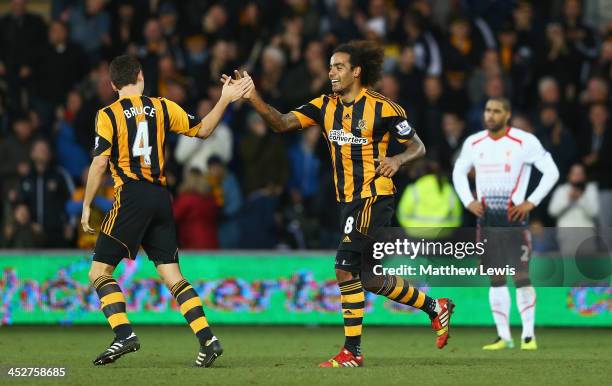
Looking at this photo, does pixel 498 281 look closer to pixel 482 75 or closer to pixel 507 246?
pixel 507 246

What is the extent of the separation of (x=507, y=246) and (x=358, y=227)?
2450 mm

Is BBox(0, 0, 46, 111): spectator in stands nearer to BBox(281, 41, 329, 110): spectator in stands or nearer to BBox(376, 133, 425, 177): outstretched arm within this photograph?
BBox(281, 41, 329, 110): spectator in stands

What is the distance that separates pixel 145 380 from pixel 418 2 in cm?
1064

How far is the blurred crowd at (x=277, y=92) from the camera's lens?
613 inches

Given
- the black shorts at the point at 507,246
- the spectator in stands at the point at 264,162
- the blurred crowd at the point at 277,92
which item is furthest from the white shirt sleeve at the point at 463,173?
the spectator in stands at the point at 264,162

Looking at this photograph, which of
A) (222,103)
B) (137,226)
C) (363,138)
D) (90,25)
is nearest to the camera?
(137,226)

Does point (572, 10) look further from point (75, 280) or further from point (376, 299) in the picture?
point (75, 280)

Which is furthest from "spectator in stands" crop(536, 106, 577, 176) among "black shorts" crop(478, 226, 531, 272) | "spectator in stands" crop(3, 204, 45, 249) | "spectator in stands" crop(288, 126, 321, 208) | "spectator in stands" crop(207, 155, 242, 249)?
"spectator in stands" crop(3, 204, 45, 249)

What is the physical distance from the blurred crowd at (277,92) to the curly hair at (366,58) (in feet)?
16.3

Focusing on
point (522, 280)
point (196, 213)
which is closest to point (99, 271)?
point (522, 280)

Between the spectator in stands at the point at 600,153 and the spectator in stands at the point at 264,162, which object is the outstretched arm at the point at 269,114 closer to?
the spectator in stands at the point at 264,162

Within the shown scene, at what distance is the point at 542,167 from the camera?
11.6 m

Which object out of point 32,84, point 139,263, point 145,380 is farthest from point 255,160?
point 145,380

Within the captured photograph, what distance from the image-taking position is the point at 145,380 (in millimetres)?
8539
